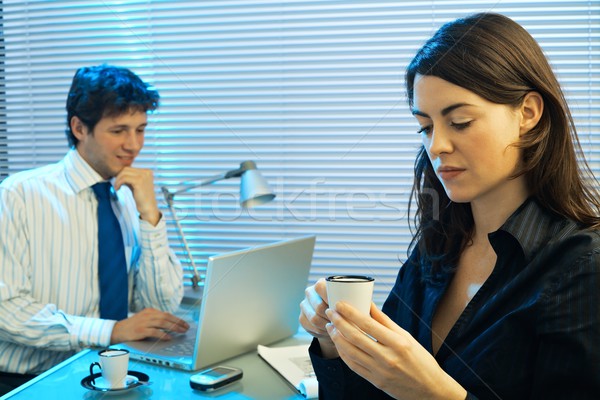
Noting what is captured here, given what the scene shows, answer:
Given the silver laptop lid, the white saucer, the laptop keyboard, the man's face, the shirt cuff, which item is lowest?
the shirt cuff

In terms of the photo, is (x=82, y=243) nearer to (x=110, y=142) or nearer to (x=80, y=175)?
(x=80, y=175)

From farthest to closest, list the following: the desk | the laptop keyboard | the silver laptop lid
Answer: the laptop keyboard → the silver laptop lid → the desk

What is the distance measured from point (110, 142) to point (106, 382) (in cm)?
113

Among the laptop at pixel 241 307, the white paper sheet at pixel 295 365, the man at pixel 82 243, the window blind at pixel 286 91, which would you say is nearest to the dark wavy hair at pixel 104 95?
the man at pixel 82 243

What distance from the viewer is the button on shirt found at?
3.51 feet

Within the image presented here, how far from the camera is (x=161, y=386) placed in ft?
5.03

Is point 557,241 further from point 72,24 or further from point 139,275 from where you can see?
point 72,24

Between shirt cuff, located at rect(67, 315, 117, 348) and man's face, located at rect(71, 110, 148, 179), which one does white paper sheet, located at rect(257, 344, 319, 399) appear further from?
man's face, located at rect(71, 110, 148, 179)

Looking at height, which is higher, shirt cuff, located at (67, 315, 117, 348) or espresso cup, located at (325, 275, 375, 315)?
espresso cup, located at (325, 275, 375, 315)

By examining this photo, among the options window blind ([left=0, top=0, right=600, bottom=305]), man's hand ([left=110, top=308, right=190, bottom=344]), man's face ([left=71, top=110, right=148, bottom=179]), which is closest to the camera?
man's hand ([left=110, top=308, right=190, bottom=344])

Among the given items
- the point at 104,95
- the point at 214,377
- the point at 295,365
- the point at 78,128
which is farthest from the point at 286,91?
the point at 214,377

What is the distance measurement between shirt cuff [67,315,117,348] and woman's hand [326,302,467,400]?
1.09 meters

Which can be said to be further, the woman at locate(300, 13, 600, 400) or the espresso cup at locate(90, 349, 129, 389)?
the espresso cup at locate(90, 349, 129, 389)

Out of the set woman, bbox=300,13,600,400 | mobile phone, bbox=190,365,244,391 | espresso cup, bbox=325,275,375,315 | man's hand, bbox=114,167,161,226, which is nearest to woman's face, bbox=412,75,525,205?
woman, bbox=300,13,600,400
